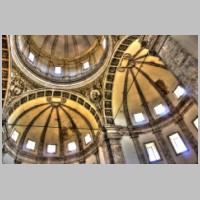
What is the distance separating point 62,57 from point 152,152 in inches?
459

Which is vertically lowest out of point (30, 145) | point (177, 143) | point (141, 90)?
point (177, 143)

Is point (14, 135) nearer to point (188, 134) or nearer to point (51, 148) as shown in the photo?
point (51, 148)

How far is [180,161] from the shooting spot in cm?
1318

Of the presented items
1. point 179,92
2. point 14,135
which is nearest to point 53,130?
point 14,135

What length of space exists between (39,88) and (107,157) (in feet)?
22.7

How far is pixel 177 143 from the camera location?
1416cm

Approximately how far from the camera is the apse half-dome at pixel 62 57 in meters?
15.7

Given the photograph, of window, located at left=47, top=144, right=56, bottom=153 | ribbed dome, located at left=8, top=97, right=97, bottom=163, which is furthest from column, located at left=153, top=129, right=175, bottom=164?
window, located at left=47, top=144, right=56, bottom=153

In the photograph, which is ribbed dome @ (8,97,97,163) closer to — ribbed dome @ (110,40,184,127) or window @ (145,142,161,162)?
ribbed dome @ (110,40,184,127)

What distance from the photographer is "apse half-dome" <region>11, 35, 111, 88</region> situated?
51.5 ft

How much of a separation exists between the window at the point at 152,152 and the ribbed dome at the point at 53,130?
165 inches

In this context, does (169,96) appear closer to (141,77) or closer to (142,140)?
(141,77)

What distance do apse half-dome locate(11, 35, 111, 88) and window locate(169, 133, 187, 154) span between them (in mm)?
6906

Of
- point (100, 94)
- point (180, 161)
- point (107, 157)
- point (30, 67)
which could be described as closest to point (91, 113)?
point (100, 94)
